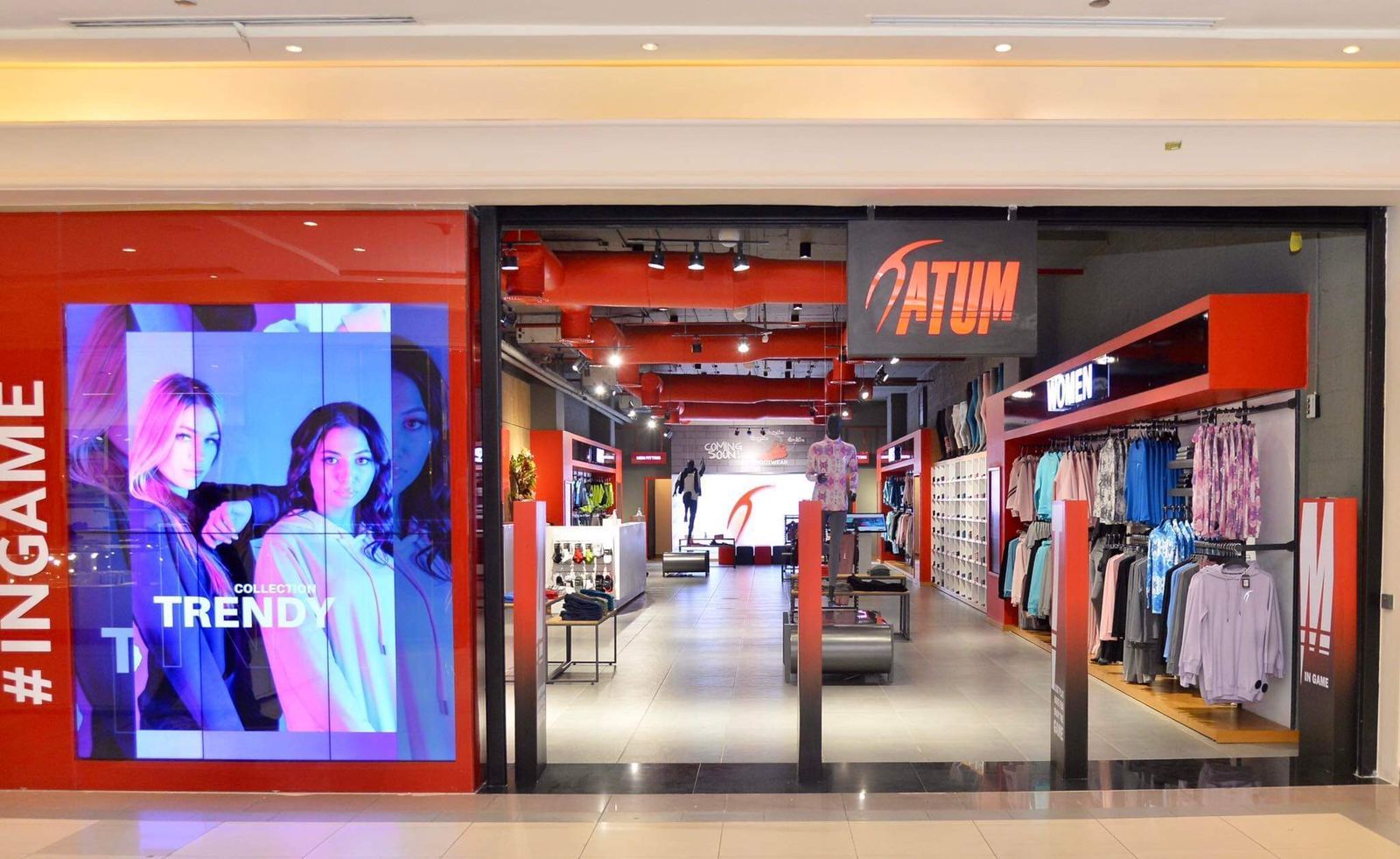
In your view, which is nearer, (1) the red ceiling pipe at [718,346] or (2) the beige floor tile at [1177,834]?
(2) the beige floor tile at [1177,834]

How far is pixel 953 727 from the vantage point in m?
6.07

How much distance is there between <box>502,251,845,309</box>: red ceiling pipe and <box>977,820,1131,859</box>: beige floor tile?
5.34 m

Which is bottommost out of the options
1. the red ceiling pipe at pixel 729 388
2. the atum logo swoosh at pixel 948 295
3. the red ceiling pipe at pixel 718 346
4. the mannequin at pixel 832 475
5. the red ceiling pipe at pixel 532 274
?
the mannequin at pixel 832 475

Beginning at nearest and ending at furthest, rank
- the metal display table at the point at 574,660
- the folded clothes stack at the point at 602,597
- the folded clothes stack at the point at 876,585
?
the metal display table at the point at 574,660 < the folded clothes stack at the point at 602,597 < the folded clothes stack at the point at 876,585

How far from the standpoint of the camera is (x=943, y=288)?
194 inches

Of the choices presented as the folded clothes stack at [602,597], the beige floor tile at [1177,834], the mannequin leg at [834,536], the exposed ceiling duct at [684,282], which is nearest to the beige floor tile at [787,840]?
the beige floor tile at [1177,834]

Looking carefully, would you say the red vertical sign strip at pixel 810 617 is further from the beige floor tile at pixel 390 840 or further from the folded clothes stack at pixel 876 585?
the folded clothes stack at pixel 876 585

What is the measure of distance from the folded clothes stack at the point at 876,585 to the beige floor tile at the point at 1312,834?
17.7 ft

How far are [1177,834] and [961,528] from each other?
34.4 ft

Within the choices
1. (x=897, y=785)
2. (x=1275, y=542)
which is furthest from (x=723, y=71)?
(x=1275, y=542)

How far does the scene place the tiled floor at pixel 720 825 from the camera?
3.97 metres

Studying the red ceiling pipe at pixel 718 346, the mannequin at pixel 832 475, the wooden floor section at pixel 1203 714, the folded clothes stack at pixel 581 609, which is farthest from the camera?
the red ceiling pipe at pixel 718 346

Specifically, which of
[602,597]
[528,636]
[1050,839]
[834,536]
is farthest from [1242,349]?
[602,597]

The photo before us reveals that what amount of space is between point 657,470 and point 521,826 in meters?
22.3
